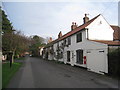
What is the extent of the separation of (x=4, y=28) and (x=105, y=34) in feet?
101

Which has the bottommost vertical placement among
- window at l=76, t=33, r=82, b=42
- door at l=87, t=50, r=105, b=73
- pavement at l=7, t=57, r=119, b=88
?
pavement at l=7, t=57, r=119, b=88

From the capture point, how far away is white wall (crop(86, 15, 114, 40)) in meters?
16.2

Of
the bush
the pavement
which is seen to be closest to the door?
the bush

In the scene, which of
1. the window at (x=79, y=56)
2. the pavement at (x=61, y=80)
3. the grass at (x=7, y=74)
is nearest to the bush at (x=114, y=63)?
the pavement at (x=61, y=80)

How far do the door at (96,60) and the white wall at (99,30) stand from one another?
2.97 m

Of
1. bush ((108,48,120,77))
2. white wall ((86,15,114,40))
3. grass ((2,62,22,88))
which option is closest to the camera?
grass ((2,62,22,88))

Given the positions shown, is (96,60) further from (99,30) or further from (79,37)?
(79,37)

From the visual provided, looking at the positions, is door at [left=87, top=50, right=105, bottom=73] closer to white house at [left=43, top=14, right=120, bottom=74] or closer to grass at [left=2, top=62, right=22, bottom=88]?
white house at [left=43, top=14, right=120, bottom=74]

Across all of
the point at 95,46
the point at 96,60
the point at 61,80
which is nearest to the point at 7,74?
the point at 61,80

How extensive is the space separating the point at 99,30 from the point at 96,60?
551cm

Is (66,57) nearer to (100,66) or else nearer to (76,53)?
(76,53)

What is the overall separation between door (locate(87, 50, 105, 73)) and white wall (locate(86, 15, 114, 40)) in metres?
2.97

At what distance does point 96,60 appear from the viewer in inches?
515

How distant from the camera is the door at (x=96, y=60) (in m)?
12.2
